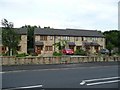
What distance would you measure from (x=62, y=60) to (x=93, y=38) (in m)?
51.2

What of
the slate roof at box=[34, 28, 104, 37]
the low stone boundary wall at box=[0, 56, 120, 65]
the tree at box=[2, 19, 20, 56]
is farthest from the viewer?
the slate roof at box=[34, 28, 104, 37]

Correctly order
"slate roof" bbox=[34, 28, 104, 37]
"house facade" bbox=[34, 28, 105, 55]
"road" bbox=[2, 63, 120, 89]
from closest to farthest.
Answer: "road" bbox=[2, 63, 120, 89]
"house facade" bbox=[34, 28, 105, 55]
"slate roof" bbox=[34, 28, 104, 37]

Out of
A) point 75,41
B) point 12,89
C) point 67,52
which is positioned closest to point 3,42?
point 67,52

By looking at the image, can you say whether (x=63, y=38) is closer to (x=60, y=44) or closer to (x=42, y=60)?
(x=60, y=44)

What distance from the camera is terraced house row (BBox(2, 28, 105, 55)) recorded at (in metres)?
74.4

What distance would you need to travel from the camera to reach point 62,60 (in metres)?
34.3

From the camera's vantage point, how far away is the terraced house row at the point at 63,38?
74.4m

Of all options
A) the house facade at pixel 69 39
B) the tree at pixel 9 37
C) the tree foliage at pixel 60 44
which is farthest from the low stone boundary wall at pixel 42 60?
the house facade at pixel 69 39

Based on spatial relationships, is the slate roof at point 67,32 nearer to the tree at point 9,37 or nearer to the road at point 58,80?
the tree at point 9,37

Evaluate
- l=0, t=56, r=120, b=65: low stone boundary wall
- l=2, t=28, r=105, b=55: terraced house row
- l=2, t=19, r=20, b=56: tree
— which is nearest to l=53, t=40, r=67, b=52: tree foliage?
l=2, t=28, r=105, b=55: terraced house row

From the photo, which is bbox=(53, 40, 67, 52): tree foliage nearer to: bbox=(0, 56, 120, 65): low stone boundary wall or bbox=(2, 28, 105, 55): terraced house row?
bbox=(2, 28, 105, 55): terraced house row

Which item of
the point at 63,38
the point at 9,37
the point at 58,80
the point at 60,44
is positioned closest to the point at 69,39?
the point at 63,38

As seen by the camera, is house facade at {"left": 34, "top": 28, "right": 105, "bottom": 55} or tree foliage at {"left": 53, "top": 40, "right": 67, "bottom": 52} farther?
house facade at {"left": 34, "top": 28, "right": 105, "bottom": 55}

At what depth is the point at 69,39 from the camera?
8012 cm
